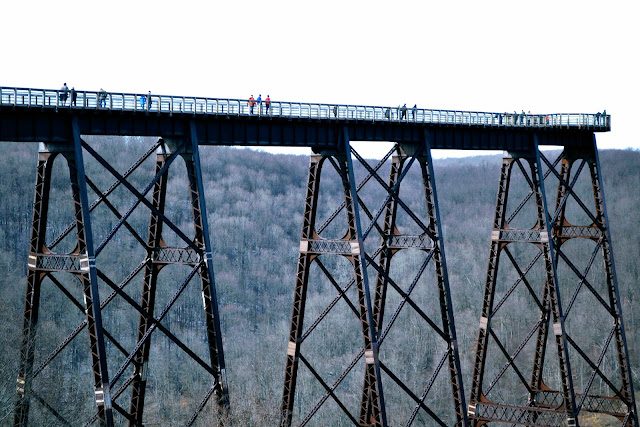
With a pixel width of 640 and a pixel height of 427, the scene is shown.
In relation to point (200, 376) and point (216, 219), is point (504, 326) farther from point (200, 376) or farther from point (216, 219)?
point (216, 219)

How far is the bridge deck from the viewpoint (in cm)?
2264

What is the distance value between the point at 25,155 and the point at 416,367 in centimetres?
5206

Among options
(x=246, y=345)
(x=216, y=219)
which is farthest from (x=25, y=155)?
(x=246, y=345)

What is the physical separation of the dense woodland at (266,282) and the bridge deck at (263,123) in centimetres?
2209

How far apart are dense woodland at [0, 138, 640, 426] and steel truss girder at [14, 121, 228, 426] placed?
19582 mm

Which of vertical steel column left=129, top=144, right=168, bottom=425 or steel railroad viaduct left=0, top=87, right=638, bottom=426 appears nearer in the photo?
steel railroad viaduct left=0, top=87, right=638, bottom=426

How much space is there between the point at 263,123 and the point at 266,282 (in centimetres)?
7333

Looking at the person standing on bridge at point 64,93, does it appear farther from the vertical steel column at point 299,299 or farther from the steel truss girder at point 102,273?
the vertical steel column at point 299,299

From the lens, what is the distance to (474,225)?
367 ft

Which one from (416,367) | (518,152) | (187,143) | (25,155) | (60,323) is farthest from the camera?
(25,155)

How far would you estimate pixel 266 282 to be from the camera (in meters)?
99.4

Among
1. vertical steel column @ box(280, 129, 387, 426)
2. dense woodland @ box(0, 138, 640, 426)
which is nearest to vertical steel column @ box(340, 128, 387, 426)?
vertical steel column @ box(280, 129, 387, 426)

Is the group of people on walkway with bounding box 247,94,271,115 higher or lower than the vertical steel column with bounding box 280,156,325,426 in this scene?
higher

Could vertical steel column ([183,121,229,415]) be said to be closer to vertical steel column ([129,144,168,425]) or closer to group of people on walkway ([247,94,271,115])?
vertical steel column ([129,144,168,425])
